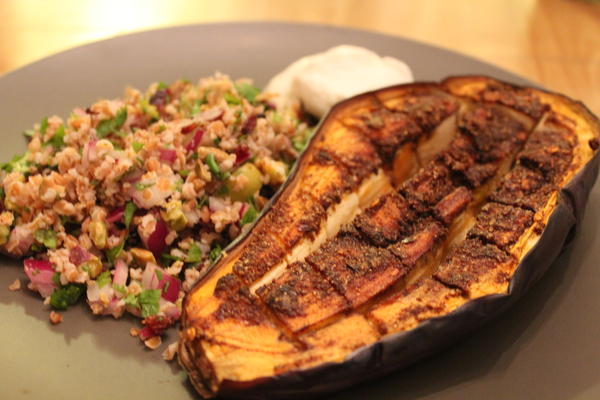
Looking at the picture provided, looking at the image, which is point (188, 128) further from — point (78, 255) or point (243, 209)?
point (78, 255)

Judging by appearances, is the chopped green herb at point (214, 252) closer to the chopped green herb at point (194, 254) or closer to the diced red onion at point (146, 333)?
the chopped green herb at point (194, 254)

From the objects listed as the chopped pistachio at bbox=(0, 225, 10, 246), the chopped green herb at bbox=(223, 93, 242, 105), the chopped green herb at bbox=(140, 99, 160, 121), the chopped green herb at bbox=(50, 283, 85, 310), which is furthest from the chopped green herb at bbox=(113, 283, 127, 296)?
the chopped green herb at bbox=(223, 93, 242, 105)

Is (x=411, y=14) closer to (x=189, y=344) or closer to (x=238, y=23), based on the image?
(x=238, y=23)

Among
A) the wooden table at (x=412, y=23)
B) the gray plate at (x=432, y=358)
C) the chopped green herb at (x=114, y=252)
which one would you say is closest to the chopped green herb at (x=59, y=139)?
the gray plate at (x=432, y=358)

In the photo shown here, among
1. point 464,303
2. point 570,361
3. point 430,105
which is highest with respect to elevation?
point 430,105

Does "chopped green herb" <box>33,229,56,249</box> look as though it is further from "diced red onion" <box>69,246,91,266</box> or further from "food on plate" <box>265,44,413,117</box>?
"food on plate" <box>265,44,413,117</box>

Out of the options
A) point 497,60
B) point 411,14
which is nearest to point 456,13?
point 411,14
